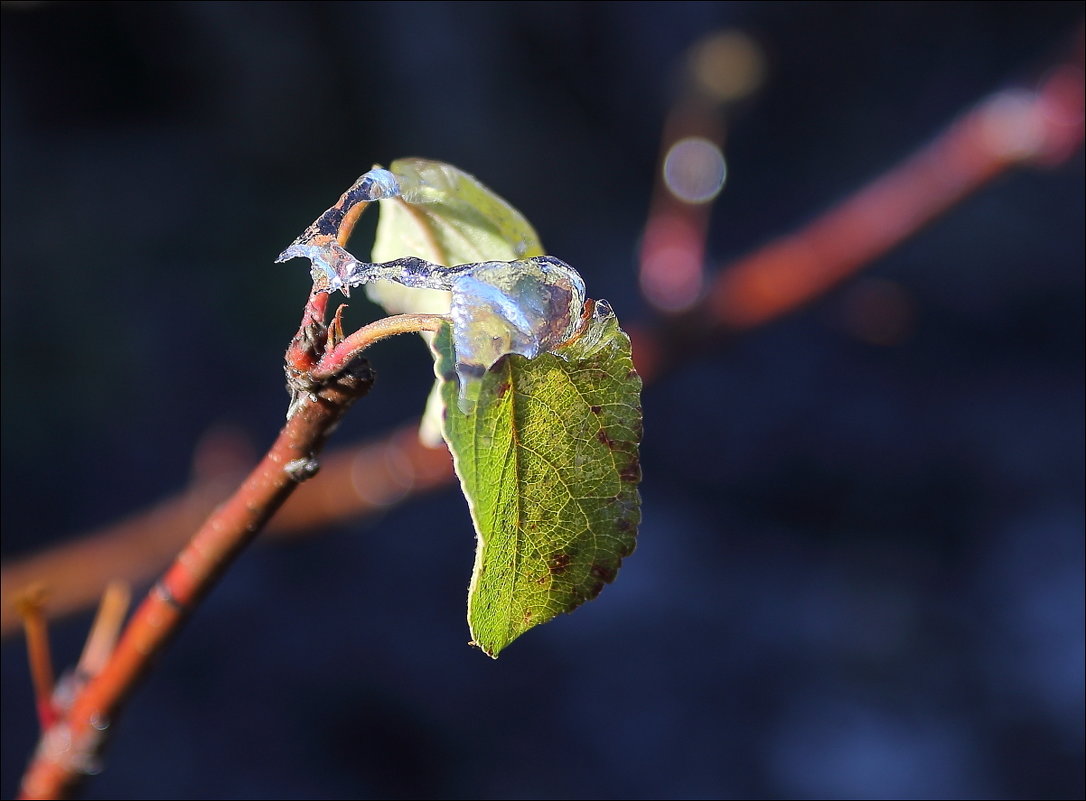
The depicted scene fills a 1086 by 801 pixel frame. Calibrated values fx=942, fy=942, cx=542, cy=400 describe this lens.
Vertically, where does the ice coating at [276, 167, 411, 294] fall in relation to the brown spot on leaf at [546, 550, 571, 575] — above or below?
above

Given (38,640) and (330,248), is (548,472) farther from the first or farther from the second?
(38,640)

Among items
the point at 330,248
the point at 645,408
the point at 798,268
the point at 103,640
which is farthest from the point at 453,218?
the point at 645,408

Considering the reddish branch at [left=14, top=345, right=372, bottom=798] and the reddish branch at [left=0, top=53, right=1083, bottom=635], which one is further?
the reddish branch at [left=0, top=53, right=1083, bottom=635]

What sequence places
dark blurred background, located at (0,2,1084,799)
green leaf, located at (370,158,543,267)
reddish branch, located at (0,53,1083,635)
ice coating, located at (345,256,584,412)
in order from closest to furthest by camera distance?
ice coating, located at (345,256,584,412) → green leaf, located at (370,158,543,267) → reddish branch, located at (0,53,1083,635) → dark blurred background, located at (0,2,1084,799)

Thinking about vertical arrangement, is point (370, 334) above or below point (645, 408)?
below

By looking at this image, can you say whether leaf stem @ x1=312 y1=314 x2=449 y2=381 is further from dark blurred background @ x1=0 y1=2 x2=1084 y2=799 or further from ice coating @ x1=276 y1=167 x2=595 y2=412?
dark blurred background @ x1=0 y1=2 x2=1084 y2=799

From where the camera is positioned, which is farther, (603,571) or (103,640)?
(103,640)

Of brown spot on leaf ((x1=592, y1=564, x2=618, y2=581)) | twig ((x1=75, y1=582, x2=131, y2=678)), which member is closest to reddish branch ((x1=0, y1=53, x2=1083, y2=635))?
twig ((x1=75, y1=582, x2=131, y2=678))
